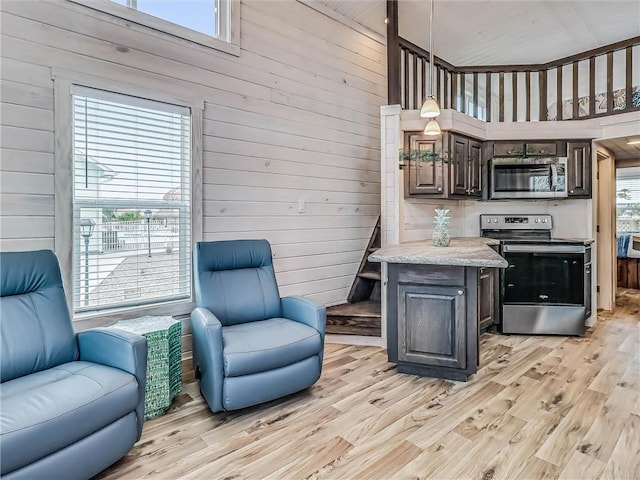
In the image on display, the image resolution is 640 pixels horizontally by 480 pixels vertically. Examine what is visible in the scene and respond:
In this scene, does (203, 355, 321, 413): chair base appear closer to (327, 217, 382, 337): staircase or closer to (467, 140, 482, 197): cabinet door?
(327, 217, 382, 337): staircase

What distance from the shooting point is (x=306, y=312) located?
2719mm

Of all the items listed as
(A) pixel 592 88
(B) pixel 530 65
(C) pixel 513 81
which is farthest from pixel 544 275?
(B) pixel 530 65

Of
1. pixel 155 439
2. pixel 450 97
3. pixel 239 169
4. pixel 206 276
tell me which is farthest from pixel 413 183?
pixel 155 439

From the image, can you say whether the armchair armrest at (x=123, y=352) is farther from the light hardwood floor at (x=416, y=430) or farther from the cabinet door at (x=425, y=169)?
the cabinet door at (x=425, y=169)

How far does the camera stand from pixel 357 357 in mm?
3355

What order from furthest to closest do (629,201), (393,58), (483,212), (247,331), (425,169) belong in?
(629,201)
(483,212)
(425,169)
(393,58)
(247,331)

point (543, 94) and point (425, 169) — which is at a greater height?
point (543, 94)

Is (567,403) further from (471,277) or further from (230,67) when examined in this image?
(230,67)

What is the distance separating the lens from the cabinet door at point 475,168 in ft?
13.9

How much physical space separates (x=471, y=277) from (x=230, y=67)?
2543 millimetres

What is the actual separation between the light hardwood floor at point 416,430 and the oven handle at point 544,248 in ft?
3.97

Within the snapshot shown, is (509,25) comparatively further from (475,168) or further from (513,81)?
(475,168)

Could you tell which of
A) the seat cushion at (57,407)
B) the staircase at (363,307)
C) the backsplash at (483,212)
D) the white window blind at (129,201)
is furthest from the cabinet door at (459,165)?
the seat cushion at (57,407)

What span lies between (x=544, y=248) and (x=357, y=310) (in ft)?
6.89
